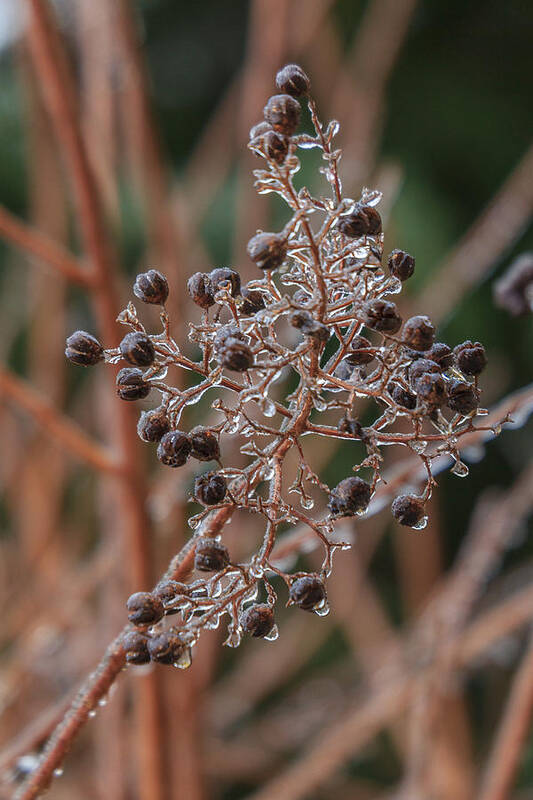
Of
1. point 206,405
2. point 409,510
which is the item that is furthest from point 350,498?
point 206,405

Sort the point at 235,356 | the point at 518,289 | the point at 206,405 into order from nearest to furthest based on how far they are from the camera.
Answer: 1. the point at 235,356
2. the point at 518,289
3. the point at 206,405

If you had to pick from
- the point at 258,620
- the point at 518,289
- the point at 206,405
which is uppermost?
the point at 206,405

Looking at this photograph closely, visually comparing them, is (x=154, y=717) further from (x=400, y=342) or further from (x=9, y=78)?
(x=9, y=78)

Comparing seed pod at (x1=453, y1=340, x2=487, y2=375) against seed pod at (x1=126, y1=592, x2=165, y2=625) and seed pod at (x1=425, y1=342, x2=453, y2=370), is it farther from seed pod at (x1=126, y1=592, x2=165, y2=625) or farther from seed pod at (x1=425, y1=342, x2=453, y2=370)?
seed pod at (x1=126, y1=592, x2=165, y2=625)

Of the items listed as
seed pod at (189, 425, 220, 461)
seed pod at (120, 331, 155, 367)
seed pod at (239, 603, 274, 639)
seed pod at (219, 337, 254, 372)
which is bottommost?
seed pod at (239, 603, 274, 639)

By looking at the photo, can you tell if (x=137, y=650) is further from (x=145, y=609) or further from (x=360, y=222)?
(x=360, y=222)

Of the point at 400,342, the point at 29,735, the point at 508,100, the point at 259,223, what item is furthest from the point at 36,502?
the point at 508,100

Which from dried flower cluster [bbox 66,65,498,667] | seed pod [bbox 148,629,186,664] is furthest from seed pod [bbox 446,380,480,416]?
seed pod [bbox 148,629,186,664]
